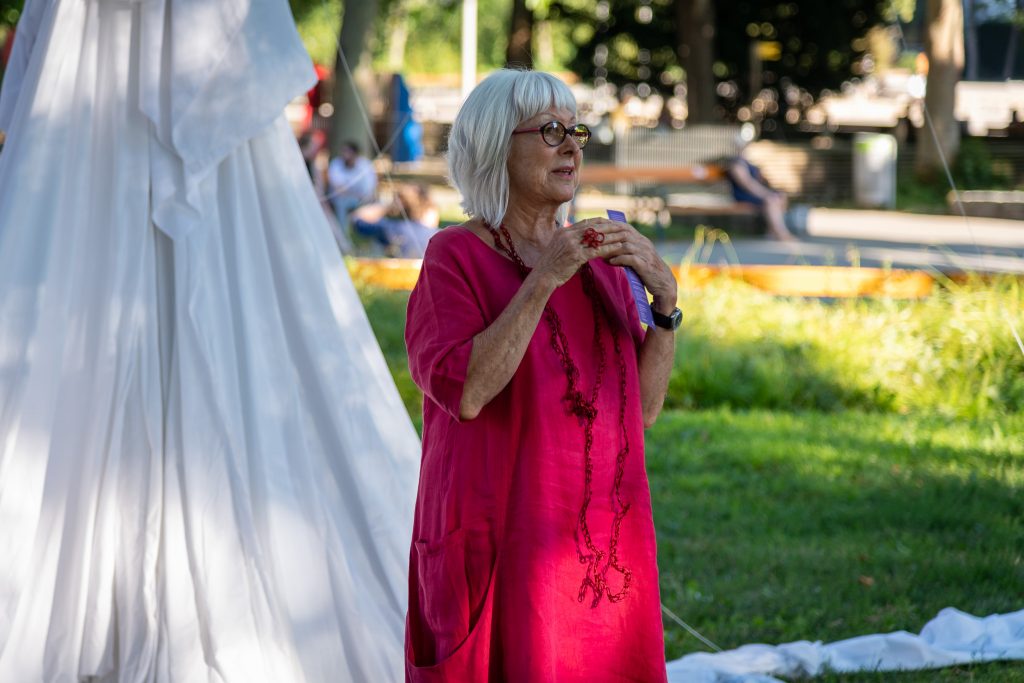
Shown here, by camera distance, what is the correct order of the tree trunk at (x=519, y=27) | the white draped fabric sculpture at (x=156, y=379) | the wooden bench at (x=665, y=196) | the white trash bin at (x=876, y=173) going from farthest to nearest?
the tree trunk at (x=519, y=27), the white trash bin at (x=876, y=173), the wooden bench at (x=665, y=196), the white draped fabric sculpture at (x=156, y=379)

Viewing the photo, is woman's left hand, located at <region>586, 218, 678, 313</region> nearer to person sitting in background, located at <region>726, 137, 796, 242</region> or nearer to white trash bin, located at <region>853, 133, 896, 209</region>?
person sitting in background, located at <region>726, 137, 796, 242</region>

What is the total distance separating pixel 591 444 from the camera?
2732 millimetres

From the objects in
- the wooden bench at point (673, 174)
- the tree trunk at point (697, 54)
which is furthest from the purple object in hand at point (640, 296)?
the tree trunk at point (697, 54)

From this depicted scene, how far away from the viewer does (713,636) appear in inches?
193

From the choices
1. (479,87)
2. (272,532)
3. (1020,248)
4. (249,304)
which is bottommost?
(1020,248)

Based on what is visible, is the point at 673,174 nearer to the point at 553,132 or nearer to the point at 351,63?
the point at 351,63

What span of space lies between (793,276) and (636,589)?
908 centimetres

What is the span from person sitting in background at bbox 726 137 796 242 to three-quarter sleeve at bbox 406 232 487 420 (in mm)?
16834

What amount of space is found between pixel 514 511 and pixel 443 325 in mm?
411

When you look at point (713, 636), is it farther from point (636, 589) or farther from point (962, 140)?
point (962, 140)

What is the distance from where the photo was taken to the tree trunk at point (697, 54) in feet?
92.0

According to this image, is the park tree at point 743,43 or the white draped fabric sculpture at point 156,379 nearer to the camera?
the white draped fabric sculpture at point 156,379

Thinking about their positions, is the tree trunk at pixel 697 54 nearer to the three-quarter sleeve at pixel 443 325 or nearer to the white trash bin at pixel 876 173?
the white trash bin at pixel 876 173

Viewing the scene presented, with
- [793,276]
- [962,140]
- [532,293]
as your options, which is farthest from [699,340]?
[962,140]
